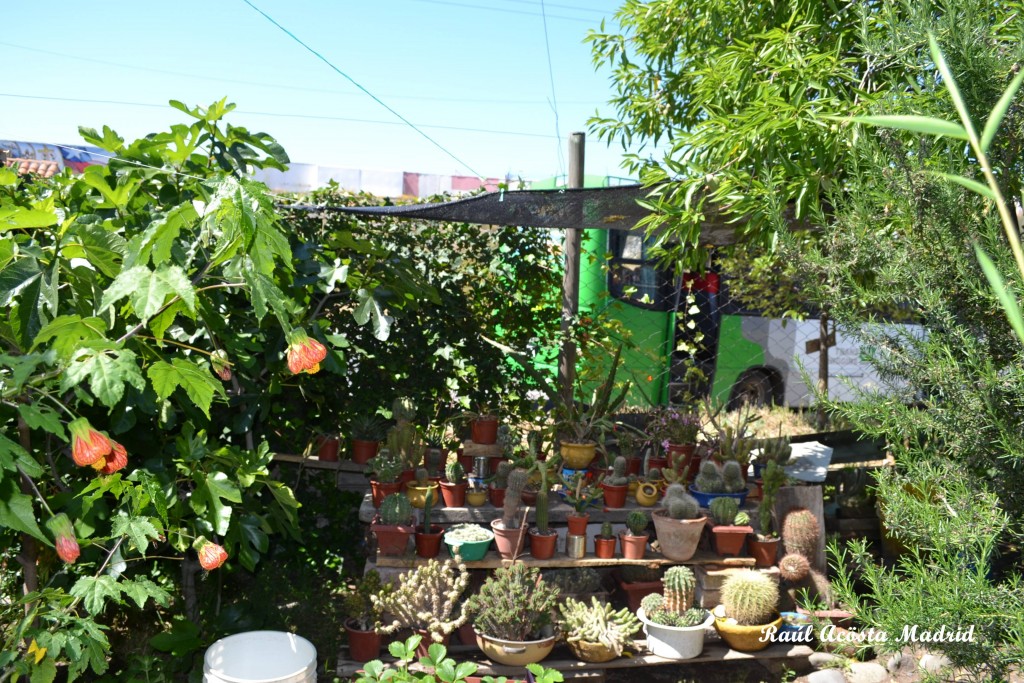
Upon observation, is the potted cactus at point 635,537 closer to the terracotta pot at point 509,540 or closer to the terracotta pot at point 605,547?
the terracotta pot at point 605,547

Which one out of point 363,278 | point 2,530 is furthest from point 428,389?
point 2,530

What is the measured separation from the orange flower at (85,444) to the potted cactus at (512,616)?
180 centimetres

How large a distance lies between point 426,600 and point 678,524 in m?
1.17

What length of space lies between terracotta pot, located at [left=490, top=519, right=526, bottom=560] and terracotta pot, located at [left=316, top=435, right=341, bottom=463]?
1.18 metres

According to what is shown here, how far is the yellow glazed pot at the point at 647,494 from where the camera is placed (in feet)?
13.1

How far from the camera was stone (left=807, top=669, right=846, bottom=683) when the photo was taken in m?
3.50

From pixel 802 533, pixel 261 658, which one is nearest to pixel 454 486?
pixel 261 658

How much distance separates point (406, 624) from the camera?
3.35 metres

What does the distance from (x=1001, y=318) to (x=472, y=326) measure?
292 centimetres

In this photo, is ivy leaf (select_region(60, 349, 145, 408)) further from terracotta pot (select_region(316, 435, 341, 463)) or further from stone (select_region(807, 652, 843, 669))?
stone (select_region(807, 652, 843, 669))

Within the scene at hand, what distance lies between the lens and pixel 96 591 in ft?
7.42

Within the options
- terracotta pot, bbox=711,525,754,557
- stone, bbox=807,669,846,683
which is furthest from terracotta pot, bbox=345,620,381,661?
stone, bbox=807,669,846,683

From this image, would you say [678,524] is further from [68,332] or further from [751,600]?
[68,332]

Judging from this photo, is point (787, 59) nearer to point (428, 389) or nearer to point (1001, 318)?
point (1001, 318)
